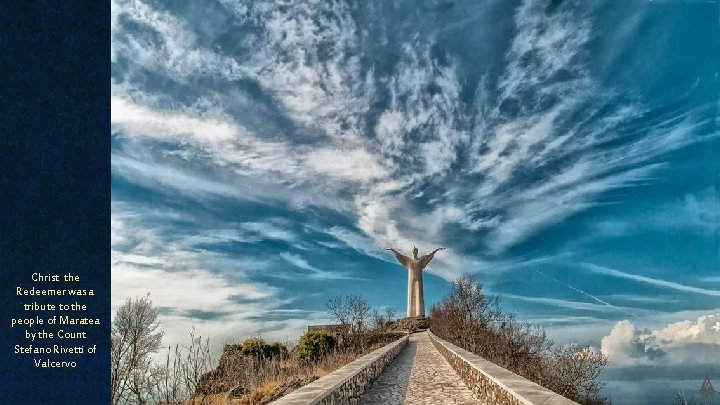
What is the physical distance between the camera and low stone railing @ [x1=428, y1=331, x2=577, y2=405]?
202 inches

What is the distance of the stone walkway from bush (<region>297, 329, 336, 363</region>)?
173 inches

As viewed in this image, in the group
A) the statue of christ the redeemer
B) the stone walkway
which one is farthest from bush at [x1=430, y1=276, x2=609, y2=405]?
the statue of christ the redeemer

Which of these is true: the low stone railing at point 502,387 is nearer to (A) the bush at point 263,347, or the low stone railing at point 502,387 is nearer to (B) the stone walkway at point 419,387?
(B) the stone walkway at point 419,387

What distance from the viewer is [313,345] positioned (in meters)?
18.7

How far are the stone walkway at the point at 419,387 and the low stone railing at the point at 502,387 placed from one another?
24 cm

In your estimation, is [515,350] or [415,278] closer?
[515,350]

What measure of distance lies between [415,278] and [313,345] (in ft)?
97.1

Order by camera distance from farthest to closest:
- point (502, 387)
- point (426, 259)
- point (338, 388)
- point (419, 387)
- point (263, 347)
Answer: point (426, 259) < point (263, 347) < point (419, 387) < point (338, 388) < point (502, 387)

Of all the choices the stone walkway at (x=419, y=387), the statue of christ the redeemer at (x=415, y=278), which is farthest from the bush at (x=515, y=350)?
the statue of christ the redeemer at (x=415, y=278)

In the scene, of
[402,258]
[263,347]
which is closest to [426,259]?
[402,258]

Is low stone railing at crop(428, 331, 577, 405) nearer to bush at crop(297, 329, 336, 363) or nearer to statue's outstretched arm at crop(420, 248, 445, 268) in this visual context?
bush at crop(297, 329, 336, 363)

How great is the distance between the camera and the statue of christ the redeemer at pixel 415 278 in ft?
152

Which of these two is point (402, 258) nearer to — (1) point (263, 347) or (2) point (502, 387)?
(1) point (263, 347)
